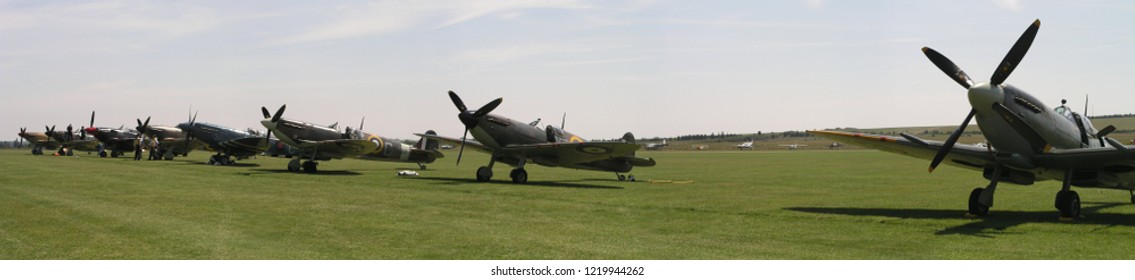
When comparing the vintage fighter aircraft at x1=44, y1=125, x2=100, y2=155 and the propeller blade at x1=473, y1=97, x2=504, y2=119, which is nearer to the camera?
the propeller blade at x1=473, y1=97, x2=504, y2=119

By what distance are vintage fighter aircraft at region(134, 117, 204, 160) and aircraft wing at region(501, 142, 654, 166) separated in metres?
27.5

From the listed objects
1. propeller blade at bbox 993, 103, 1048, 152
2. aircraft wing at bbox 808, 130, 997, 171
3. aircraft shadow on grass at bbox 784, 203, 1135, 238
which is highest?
propeller blade at bbox 993, 103, 1048, 152

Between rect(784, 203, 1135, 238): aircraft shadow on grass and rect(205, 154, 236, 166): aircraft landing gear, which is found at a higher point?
rect(784, 203, 1135, 238): aircraft shadow on grass

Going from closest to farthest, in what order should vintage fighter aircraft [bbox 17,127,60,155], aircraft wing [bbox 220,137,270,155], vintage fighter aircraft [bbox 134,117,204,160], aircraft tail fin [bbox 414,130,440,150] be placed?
1. aircraft tail fin [bbox 414,130,440,150]
2. aircraft wing [bbox 220,137,270,155]
3. vintage fighter aircraft [bbox 134,117,204,160]
4. vintage fighter aircraft [bbox 17,127,60,155]

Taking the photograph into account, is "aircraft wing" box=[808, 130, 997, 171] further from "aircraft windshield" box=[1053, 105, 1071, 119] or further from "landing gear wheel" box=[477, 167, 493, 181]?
"landing gear wheel" box=[477, 167, 493, 181]

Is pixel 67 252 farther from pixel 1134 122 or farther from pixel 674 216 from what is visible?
pixel 1134 122

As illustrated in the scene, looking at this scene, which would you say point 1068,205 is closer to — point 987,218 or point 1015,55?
point 987,218

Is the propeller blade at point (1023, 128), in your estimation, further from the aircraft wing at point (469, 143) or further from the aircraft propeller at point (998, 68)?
the aircraft wing at point (469, 143)

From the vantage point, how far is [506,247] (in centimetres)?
1041

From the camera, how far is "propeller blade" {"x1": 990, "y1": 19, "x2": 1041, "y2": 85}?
13375 millimetres

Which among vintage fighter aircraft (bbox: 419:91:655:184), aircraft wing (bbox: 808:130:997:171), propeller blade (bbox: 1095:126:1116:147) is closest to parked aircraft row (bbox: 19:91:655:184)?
vintage fighter aircraft (bbox: 419:91:655:184)

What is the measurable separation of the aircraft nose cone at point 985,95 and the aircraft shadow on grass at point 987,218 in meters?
1.95

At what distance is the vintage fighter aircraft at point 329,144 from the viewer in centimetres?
3338

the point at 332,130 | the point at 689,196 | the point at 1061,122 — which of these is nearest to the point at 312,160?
the point at 332,130
